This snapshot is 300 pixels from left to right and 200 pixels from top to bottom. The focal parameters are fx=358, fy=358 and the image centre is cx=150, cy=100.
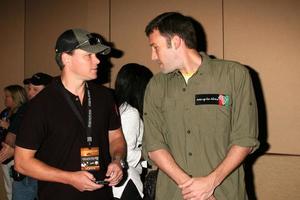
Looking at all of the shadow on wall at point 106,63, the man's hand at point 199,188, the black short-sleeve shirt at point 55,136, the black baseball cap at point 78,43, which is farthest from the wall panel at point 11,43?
the man's hand at point 199,188

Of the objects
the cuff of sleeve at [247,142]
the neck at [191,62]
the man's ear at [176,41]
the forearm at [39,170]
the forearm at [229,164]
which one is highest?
the man's ear at [176,41]

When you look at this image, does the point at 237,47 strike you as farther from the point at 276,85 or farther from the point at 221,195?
the point at 221,195

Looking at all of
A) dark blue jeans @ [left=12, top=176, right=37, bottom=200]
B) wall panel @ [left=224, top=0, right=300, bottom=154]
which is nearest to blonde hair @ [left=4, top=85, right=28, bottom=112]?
dark blue jeans @ [left=12, top=176, right=37, bottom=200]

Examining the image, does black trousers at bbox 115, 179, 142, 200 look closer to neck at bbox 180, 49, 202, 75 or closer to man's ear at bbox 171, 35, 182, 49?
neck at bbox 180, 49, 202, 75

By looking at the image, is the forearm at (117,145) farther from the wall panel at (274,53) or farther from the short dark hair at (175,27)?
the wall panel at (274,53)

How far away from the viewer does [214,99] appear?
188 cm

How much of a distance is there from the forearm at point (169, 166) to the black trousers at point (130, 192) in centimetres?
66

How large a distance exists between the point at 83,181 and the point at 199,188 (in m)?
0.62

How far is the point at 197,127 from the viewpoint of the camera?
1889mm

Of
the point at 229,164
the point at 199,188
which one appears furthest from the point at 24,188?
the point at 229,164

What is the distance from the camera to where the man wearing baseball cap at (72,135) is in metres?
1.97

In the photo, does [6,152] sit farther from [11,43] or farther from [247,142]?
[247,142]

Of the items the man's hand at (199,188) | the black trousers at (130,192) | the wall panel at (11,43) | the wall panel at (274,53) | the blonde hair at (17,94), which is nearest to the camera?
the man's hand at (199,188)

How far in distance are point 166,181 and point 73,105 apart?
70 centimetres
